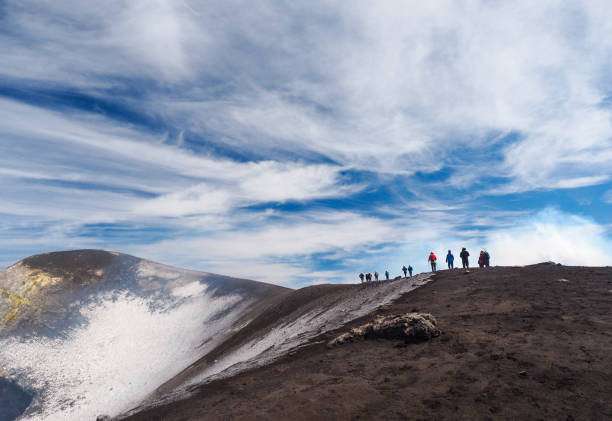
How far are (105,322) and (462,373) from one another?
6982cm

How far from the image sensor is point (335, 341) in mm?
16297

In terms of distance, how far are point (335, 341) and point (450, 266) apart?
23.4 meters

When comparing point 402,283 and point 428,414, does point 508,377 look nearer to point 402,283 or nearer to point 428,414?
point 428,414

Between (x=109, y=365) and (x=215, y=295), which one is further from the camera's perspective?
(x=215, y=295)

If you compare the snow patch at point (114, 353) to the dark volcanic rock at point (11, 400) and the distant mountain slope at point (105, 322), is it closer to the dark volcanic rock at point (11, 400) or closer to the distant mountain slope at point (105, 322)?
the distant mountain slope at point (105, 322)

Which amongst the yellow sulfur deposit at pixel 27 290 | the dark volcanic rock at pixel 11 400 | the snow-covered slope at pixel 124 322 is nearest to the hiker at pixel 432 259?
the snow-covered slope at pixel 124 322

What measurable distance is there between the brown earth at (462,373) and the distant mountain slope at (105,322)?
33313 millimetres

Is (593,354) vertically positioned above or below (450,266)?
below

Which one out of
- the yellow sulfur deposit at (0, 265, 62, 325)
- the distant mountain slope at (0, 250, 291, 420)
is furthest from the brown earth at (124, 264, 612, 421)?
the yellow sulfur deposit at (0, 265, 62, 325)

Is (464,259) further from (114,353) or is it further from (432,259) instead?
(114,353)

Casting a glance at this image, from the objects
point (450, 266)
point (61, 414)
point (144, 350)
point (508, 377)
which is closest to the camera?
point (508, 377)

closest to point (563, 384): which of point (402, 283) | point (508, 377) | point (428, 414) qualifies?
point (508, 377)

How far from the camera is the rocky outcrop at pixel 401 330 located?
45.9 feet

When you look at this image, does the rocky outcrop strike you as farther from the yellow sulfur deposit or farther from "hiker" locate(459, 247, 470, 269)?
the yellow sulfur deposit
